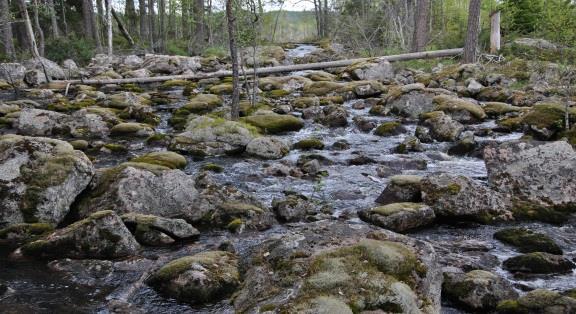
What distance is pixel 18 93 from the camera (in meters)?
20.5

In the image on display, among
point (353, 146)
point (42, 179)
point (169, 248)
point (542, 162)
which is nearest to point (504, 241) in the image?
point (542, 162)

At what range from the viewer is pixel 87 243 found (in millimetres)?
6711

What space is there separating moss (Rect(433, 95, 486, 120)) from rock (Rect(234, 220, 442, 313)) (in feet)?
35.1

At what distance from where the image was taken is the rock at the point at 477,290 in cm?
532

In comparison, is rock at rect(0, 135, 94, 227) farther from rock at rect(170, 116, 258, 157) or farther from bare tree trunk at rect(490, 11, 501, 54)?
bare tree trunk at rect(490, 11, 501, 54)

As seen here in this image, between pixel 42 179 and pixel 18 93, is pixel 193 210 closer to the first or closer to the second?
pixel 42 179

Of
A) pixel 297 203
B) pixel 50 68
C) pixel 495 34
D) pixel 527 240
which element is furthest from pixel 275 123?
pixel 50 68

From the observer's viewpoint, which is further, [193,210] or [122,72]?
[122,72]

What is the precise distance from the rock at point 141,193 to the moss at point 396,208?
3.27 m

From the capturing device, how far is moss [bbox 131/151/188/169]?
→ 36.0 feet

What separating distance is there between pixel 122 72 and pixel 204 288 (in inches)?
986

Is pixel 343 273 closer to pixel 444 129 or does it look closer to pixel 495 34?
pixel 444 129

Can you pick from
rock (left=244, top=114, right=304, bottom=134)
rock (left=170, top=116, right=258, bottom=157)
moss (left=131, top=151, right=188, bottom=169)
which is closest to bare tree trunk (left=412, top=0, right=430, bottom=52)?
rock (left=244, top=114, right=304, bottom=134)

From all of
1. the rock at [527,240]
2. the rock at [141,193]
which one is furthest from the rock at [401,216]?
the rock at [141,193]
